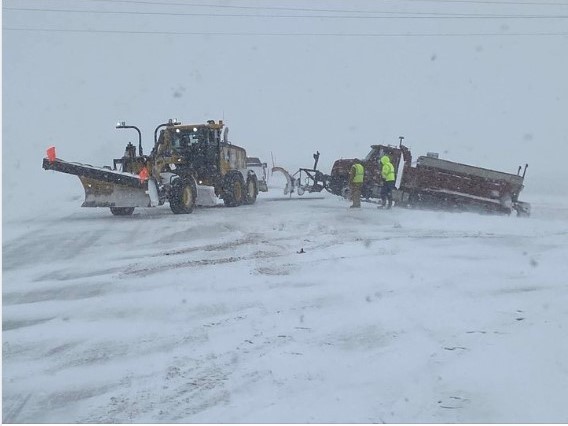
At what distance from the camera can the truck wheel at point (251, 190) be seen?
64.2 feet

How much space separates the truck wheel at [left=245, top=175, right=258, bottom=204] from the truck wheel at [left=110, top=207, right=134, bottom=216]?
13.8 feet

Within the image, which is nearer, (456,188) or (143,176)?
(143,176)

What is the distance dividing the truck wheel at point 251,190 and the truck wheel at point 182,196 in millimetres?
3560

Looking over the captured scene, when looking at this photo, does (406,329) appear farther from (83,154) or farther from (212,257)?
(83,154)

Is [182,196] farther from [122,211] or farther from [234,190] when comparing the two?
[234,190]

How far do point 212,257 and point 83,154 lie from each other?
16348 mm

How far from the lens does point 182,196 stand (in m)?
15.5

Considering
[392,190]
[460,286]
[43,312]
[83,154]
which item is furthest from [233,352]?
[83,154]

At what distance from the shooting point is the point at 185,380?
5.25 metres

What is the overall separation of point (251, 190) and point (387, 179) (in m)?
4.34

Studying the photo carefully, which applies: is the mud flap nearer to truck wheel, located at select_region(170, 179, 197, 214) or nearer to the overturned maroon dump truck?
truck wheel, located at select_region(170, 179, 197, 214)

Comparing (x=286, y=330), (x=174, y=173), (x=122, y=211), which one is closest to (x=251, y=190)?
(x=174, y=173)

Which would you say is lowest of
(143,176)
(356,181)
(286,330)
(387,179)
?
(286,330)

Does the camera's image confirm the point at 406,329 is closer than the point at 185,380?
No
